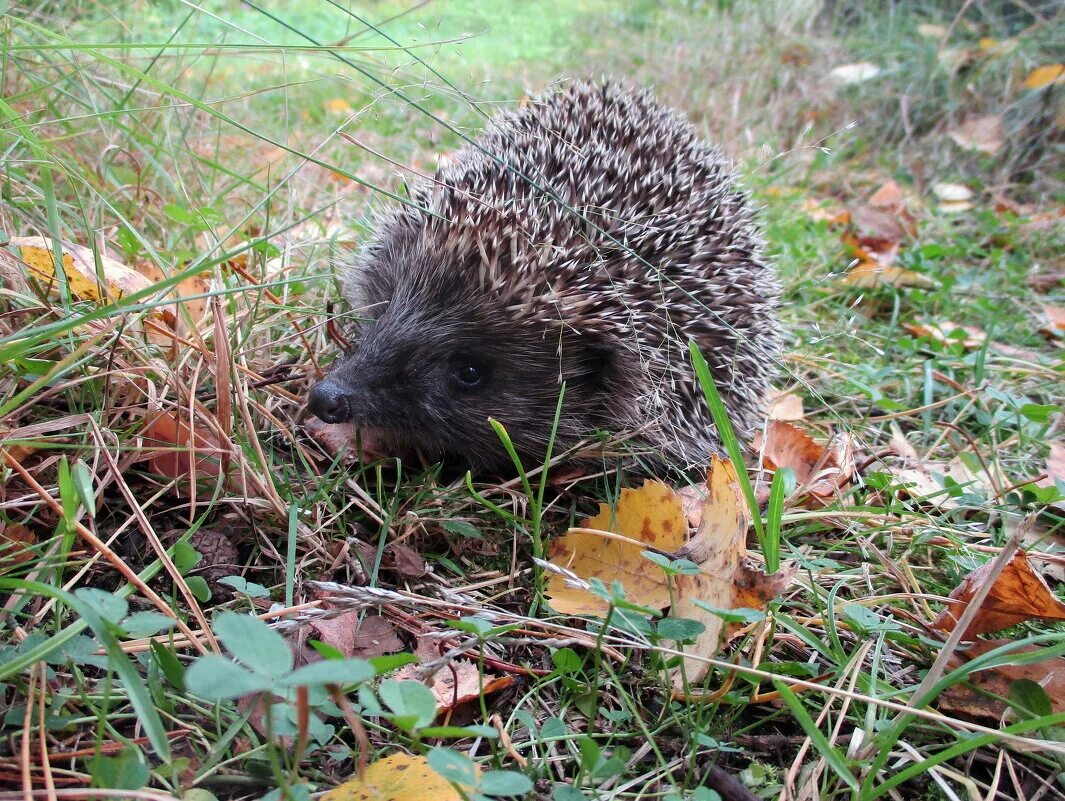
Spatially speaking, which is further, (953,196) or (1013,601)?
(953,196)

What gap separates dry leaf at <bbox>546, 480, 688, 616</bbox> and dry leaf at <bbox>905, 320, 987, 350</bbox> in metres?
1.95

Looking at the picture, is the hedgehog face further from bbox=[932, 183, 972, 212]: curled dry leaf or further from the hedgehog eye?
bbox=[932, 183, 972, 212]: curled dry leaf

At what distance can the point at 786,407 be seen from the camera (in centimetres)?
274

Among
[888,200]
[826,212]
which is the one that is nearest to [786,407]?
[826,212]

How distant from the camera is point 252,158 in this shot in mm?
3910

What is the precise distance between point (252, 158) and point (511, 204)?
2.20 meters

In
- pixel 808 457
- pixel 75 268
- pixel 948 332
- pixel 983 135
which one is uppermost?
pixel 983 135

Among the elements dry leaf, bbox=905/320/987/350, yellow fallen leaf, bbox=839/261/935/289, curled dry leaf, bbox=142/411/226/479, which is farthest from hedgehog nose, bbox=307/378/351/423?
yellow fallen leaf, bbox=839/261/935/289

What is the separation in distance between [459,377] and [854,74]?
5.32m

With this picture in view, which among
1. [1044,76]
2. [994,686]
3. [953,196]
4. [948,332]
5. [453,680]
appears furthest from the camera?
[1044,76]

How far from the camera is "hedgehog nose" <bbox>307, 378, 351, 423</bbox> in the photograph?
1.96m

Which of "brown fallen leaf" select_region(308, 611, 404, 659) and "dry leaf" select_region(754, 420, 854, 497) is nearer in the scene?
"brown fallen leaf" select_region(308, 611, 404, 659)

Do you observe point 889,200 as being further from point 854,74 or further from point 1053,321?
point 854,74

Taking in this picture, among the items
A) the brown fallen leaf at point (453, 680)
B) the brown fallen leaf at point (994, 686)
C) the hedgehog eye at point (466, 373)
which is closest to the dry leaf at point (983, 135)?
the hedgehog eye at point (466, 373)
